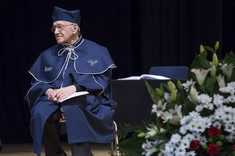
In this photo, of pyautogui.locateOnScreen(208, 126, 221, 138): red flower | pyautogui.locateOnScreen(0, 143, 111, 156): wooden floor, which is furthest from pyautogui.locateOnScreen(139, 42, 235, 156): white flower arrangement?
pyautogui.locateOnScreen(0, 143, 111, 156): wooden floor

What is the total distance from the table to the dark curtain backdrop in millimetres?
2321

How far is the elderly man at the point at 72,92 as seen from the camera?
352cm

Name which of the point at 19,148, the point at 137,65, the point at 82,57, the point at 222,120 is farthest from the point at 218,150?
the point at 137,65

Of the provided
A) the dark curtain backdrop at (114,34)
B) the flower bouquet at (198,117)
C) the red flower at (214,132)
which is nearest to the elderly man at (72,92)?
the flower bouquet at (198,117)

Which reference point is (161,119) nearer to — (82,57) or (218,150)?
(218,150)

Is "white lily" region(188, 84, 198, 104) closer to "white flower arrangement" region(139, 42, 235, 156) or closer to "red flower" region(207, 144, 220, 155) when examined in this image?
"white flower arrangement" region(139, 42, 235, 156)

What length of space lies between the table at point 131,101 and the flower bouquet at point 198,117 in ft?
9.77

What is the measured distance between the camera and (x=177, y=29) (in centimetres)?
670

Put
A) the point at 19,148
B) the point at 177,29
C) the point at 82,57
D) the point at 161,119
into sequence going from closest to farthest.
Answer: the point at 161,119, the point at 82,57, the point at 19,148, the point at 177,29

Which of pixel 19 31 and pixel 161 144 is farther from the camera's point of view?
pixel 19 31

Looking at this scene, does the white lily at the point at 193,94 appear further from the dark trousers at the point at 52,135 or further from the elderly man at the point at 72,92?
the dark trousers at the point at 52,135

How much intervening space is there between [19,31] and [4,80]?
2.06 ft

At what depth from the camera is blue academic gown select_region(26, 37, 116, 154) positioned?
139 inches

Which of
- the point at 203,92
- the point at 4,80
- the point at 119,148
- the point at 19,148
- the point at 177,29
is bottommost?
the point at 19,148
